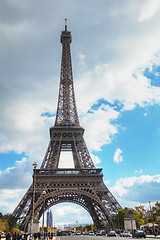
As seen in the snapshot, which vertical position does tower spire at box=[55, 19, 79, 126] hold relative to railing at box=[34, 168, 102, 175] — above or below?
above

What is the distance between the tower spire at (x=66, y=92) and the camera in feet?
245

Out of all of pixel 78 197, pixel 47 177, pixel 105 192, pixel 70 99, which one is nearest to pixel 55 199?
pixel 78 197

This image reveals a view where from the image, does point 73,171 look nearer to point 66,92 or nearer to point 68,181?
point 68,181

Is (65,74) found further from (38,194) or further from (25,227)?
(25,227)

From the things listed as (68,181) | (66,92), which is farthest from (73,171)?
(66,92)

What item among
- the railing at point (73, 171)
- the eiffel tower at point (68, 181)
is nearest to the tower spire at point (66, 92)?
the eiffel tower at point (68, 181)

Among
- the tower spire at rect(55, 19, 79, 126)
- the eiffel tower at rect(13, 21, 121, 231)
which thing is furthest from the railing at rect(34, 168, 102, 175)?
the tower spire at rect(55, 19, 79, 126)

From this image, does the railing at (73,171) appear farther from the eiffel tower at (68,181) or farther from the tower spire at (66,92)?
the tower spire at (66,92)

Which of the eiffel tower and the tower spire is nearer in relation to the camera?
the eiffel tower

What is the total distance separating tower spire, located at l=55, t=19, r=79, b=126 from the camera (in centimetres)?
7475

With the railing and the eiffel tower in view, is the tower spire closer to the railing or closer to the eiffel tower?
the eiffel tower

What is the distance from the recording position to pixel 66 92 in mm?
80000

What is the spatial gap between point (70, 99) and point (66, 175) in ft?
96.6

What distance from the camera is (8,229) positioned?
171ft
